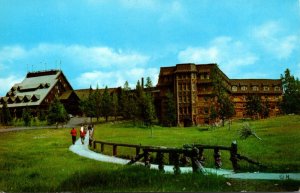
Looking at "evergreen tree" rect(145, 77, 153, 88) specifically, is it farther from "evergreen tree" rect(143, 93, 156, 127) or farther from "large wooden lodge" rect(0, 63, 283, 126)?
"evergreen tree" rect(143, 93, 156, 127)

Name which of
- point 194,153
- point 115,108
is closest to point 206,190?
point 194,153

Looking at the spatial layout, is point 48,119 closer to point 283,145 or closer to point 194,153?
point 283,145

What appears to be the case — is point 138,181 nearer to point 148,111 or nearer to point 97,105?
point 148,111

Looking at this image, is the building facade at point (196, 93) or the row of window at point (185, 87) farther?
the row of window at point (185, 87)

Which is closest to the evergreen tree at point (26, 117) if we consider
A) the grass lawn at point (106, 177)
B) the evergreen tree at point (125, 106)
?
the evergreen tree at point (125, 106)

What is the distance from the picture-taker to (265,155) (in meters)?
28.6

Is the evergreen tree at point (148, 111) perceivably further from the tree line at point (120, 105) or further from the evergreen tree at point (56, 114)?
the evergreen tree at point (56, 114)

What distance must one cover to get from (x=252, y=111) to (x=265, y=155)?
57922mm

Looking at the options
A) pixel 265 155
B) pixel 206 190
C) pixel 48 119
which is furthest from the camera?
pixel 48 119

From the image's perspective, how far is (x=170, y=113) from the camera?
89.6 m

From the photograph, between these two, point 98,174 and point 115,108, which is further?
point 115,108

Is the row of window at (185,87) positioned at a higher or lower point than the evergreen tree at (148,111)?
higher

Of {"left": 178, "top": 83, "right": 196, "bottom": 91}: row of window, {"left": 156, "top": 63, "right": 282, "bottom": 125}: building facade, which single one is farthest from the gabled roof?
{"left": 178, "top": 83, "right": 196, "bottom": 91}: row of window

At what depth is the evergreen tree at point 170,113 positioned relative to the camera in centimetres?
8969
